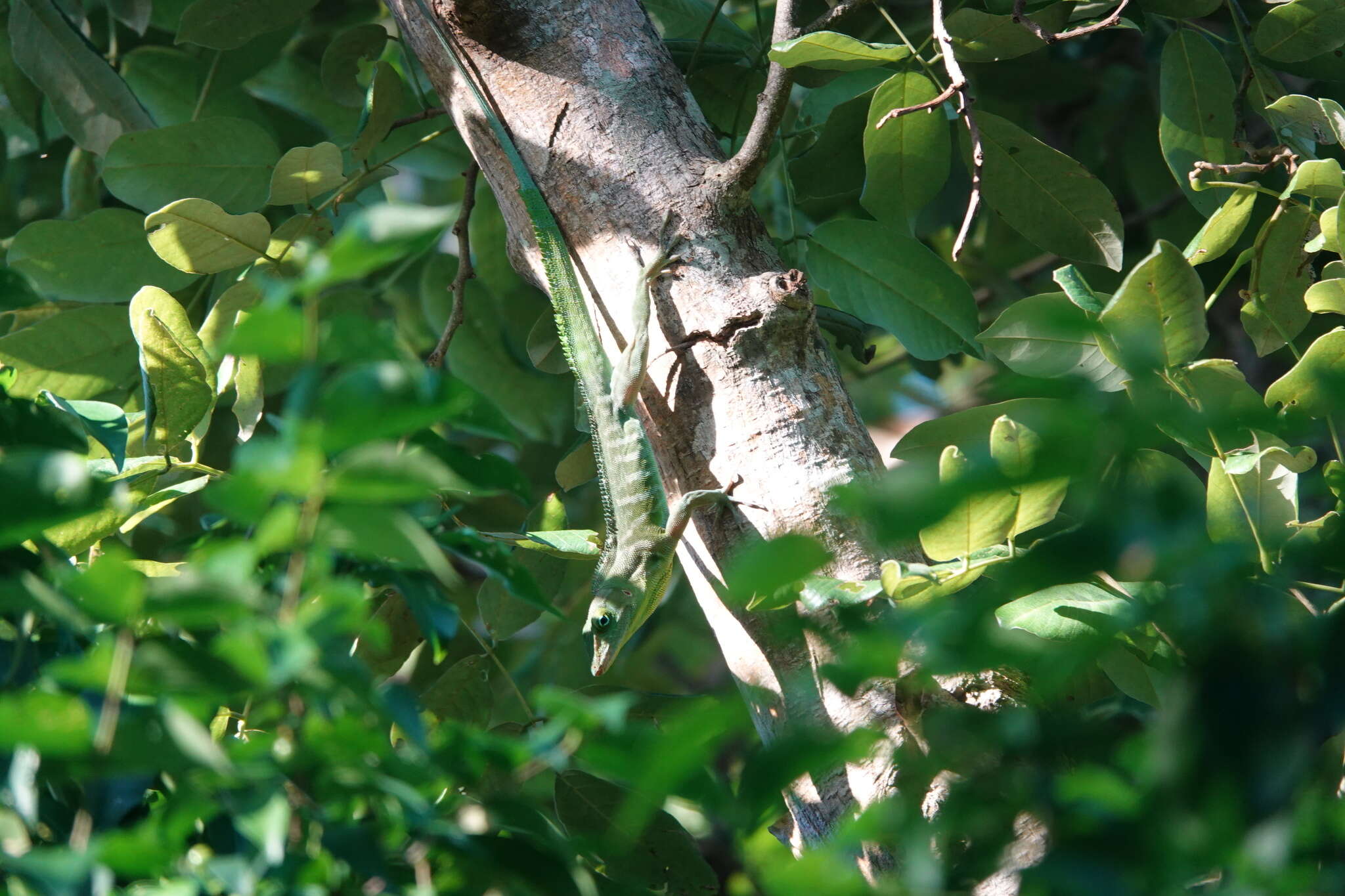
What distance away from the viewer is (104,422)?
1.32 metres

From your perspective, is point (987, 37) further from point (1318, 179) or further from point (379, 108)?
point (379, 108)

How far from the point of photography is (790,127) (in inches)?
99.0

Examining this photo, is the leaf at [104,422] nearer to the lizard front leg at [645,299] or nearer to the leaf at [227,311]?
the leaf at [227,311]

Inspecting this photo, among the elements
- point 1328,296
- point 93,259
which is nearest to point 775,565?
point 1328,296

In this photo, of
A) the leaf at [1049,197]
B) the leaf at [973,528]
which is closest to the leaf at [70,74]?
the leaf at [1049,197]

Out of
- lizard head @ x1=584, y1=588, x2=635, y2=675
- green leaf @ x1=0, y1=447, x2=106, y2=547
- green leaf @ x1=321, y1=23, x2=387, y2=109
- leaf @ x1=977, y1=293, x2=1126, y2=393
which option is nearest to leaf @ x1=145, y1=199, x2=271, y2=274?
green leaf @ x1=321, y1=23, x2=387, y2=109

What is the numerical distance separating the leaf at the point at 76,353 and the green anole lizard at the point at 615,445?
95 cm

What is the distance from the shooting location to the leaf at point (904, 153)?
1.90m

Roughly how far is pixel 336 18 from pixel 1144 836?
10.8 feet

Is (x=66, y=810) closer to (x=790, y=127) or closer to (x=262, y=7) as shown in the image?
(x=262, y=7)

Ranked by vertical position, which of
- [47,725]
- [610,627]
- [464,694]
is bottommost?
[610,627]

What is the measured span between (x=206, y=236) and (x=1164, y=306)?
1.65m

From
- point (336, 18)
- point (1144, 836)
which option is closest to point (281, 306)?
point (1144, 836)

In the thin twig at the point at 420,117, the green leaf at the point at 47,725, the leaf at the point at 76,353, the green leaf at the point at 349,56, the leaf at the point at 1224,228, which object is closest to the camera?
the green leaf at the point at 47,725
